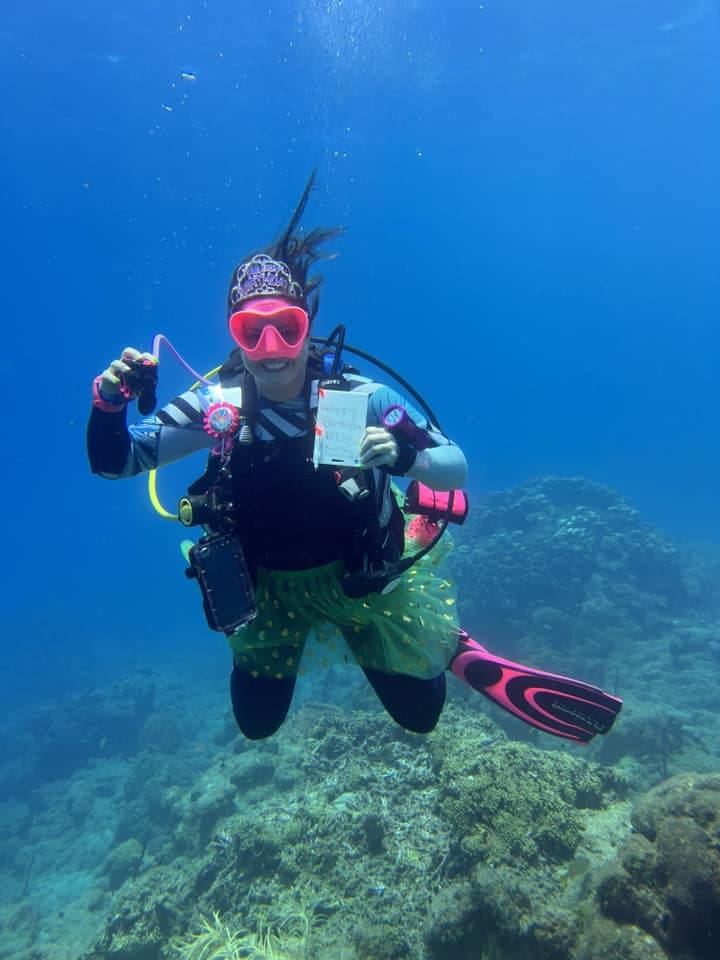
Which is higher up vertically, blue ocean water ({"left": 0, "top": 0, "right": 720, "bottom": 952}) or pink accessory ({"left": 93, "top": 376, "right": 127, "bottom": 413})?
blue ocean water ({"left": 0, "top": 0, "right": 720, "bottom": 952})

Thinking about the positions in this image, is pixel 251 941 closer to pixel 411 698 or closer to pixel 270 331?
pixel 411 698

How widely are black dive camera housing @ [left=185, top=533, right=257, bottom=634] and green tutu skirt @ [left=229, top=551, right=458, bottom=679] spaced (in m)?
0.47

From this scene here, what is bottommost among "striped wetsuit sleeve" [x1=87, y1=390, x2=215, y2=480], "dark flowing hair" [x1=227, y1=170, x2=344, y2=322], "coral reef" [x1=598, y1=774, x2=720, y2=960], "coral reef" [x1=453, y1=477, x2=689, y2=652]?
"coral reef" [x1=598, y1=774, x2=720, y2=960]

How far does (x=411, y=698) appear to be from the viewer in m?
4.03

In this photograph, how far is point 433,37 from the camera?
97.6ft

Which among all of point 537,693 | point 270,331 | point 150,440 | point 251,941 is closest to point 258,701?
point 150,440

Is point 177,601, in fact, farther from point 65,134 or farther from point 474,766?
point 474,766

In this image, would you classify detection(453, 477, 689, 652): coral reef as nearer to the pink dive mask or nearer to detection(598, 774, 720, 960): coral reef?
detection(598, 774, 720, 960): coral reef

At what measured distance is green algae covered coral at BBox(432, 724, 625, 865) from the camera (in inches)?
187

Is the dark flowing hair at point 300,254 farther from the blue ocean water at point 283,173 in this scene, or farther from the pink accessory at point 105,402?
the blue ocean water at point 283,173

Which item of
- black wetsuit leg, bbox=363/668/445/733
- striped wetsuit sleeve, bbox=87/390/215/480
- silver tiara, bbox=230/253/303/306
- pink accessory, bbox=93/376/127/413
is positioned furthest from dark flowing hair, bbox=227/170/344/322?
black wetsuit leg, bbox=363/668/445/733

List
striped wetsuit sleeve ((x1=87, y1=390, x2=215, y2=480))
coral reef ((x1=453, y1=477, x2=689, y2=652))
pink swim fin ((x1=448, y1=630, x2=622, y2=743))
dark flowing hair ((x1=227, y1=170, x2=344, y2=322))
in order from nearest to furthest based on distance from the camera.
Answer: striped wetsuit sleeve ((x1=87, y1=390, x2=215, y2=480)) → dark flowing hair ((x1=227, y1=170, x2=344, y2=322)) → pink swim fin ((x1=448, y1=630, x2=622, y2=743)) → coral reef ((x1=453, y1=477, x2=689, y2=652))

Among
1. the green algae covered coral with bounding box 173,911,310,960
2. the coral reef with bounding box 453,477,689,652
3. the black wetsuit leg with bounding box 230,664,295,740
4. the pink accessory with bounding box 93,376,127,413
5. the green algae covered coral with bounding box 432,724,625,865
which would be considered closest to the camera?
the pink accessory with bounding box 93,376,127,413

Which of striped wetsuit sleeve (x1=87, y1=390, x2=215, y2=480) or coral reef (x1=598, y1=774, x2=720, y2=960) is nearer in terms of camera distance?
coral reef (x1=598, y1=774, x2=720, y2=960)
